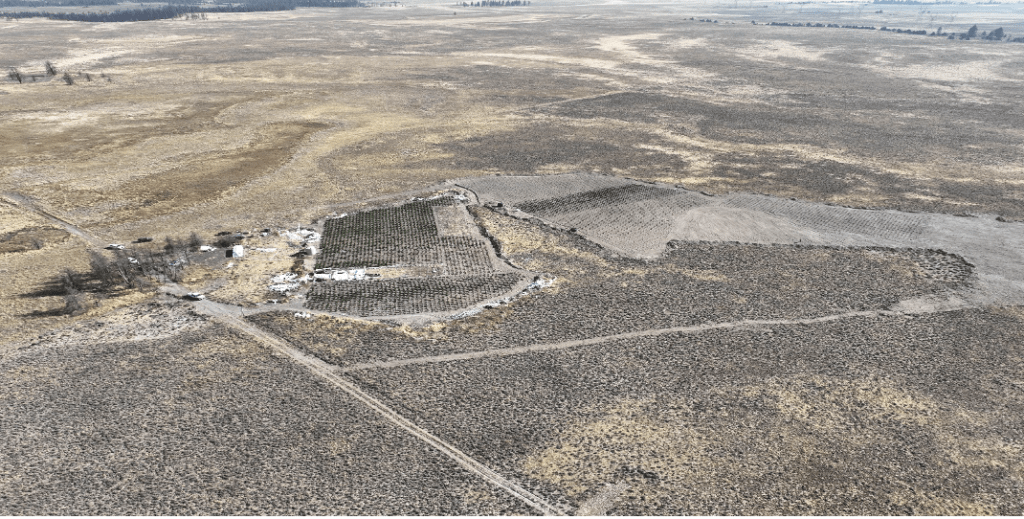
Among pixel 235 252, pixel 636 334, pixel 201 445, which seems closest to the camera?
pixel 201 445

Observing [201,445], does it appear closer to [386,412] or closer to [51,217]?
[386,412]

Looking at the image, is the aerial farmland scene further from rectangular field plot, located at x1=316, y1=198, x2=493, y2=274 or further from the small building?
rectangular field plot, located at x1=316, y1=198, x2=493, y2=274

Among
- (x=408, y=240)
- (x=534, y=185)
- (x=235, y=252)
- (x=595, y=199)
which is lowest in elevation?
(x=235, y=252)

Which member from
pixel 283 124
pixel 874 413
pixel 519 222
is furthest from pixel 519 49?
pixel 874 413

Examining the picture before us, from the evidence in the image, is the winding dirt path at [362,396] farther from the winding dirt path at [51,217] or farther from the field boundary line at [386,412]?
the winding dirt path at [51,217]

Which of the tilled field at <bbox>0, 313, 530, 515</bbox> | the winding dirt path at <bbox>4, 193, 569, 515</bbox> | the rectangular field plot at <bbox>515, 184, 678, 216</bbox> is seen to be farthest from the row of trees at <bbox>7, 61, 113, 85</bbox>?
the tilled field at <bbox>0, 313, 530, 515</bbox>

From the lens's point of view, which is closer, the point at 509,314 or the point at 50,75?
the point at 509,314

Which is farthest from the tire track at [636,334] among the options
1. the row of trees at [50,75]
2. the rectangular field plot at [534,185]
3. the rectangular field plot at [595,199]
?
the row of trees at [50,75]

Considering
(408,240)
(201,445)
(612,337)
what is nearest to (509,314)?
(612,337)
